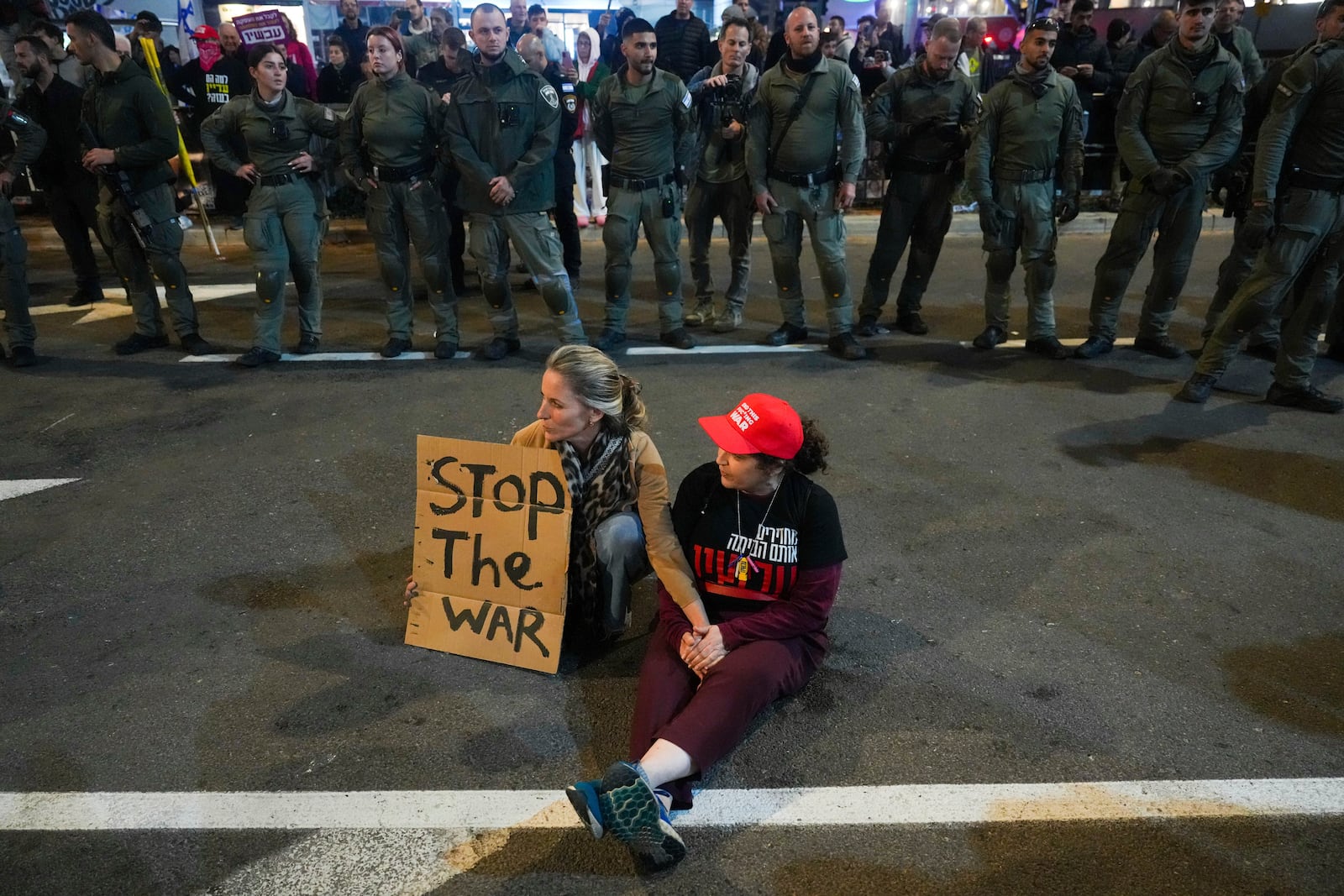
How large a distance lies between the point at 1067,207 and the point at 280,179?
5718mm

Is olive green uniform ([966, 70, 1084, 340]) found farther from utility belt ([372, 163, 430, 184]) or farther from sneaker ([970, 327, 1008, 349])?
utility belt ([372, 163, 430, 184])

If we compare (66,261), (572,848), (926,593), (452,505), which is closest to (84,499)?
(452,505)

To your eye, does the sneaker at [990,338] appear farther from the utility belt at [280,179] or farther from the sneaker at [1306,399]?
the utility belt at [280,179]

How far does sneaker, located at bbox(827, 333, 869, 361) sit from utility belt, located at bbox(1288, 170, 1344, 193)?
2.85m

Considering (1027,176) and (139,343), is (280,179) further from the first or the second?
(1027,176)

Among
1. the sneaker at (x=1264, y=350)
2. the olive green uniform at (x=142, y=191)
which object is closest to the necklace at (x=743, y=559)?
the sneaker at (x=1264, y=350)

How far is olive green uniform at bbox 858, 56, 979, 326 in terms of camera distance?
700cm

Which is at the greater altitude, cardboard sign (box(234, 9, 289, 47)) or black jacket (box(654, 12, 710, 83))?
cardboard sign (box(234, 9, 289, 47))

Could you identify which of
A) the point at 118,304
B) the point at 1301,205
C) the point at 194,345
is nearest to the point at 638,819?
the point at 1301,205

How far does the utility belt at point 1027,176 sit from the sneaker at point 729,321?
91.9 inches

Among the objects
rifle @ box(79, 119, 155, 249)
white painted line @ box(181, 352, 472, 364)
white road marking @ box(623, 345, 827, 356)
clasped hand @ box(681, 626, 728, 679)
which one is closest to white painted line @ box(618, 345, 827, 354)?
white road marking @ box(623, 345, 827, 356)

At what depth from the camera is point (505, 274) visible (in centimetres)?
693

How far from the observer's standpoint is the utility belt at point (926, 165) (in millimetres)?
7125

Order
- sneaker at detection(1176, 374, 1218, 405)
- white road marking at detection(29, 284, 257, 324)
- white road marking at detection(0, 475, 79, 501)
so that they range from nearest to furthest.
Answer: white road marking at detection(0, 475, 79, 501), sneaker at detection(1176, 374, 1218, 405), white road marking at detection(29, 284, 257, 324)
